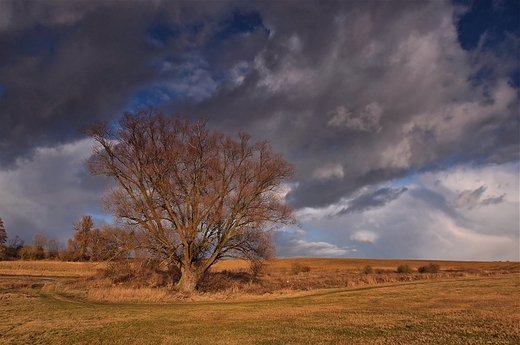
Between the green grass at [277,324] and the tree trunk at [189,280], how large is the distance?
11057mm

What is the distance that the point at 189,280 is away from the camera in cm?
3145

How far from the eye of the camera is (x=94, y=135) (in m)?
32.3

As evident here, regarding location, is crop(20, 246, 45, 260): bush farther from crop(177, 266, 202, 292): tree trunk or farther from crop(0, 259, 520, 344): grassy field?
crop(0, 259, 520, 344): grassy field

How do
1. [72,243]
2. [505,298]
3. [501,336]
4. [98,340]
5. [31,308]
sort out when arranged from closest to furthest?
[501,336]
[98,340]
[31,308]
[505,298]
[72,243]

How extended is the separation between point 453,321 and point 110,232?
2656 centimetres

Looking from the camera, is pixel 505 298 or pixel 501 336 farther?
pixel 505 298

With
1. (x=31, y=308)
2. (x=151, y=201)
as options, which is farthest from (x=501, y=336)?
(x=151, y=201)

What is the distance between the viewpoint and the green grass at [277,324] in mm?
11977

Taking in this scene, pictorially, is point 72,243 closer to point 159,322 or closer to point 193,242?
point 193,242

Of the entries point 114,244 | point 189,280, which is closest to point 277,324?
point 189,280

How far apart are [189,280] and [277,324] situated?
17881 mm

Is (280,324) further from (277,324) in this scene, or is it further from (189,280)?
(189,280)

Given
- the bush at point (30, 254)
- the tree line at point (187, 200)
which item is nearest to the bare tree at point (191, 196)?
the tree line at point (187, 200)

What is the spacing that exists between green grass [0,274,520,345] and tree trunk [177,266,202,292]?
11.1 m
